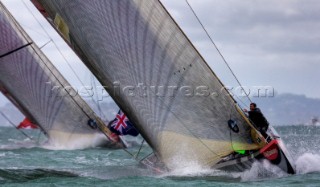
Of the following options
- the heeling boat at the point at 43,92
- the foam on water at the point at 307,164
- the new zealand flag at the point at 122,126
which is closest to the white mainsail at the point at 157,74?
the foam on water at the point at 307,164

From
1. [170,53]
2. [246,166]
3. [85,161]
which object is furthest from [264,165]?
[85,161]

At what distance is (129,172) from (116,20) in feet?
14.5

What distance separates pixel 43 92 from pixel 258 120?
46.8 feet

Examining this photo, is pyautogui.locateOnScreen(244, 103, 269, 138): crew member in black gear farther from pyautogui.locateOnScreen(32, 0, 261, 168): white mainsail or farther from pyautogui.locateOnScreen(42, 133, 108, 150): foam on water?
pyautogui.locateOnScreen(42, 133, 108, 150): foam on water

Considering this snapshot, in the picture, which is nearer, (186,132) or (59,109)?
(186,132)

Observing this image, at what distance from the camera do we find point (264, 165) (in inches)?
664

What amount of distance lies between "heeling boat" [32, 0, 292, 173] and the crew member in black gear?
1.65 ft

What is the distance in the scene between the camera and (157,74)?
1714 centimetres

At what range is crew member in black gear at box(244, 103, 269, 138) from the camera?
57.8 feet

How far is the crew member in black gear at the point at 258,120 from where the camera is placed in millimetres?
17625

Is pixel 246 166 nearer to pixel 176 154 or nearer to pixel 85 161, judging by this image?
pixel 176 154

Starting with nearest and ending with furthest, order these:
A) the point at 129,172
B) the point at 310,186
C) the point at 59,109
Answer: the point at 310,186, the point at 129,172, the point at 59,109

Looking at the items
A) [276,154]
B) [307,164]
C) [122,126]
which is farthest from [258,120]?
[122,126]

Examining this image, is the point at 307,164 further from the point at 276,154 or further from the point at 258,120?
the point at 276,154
